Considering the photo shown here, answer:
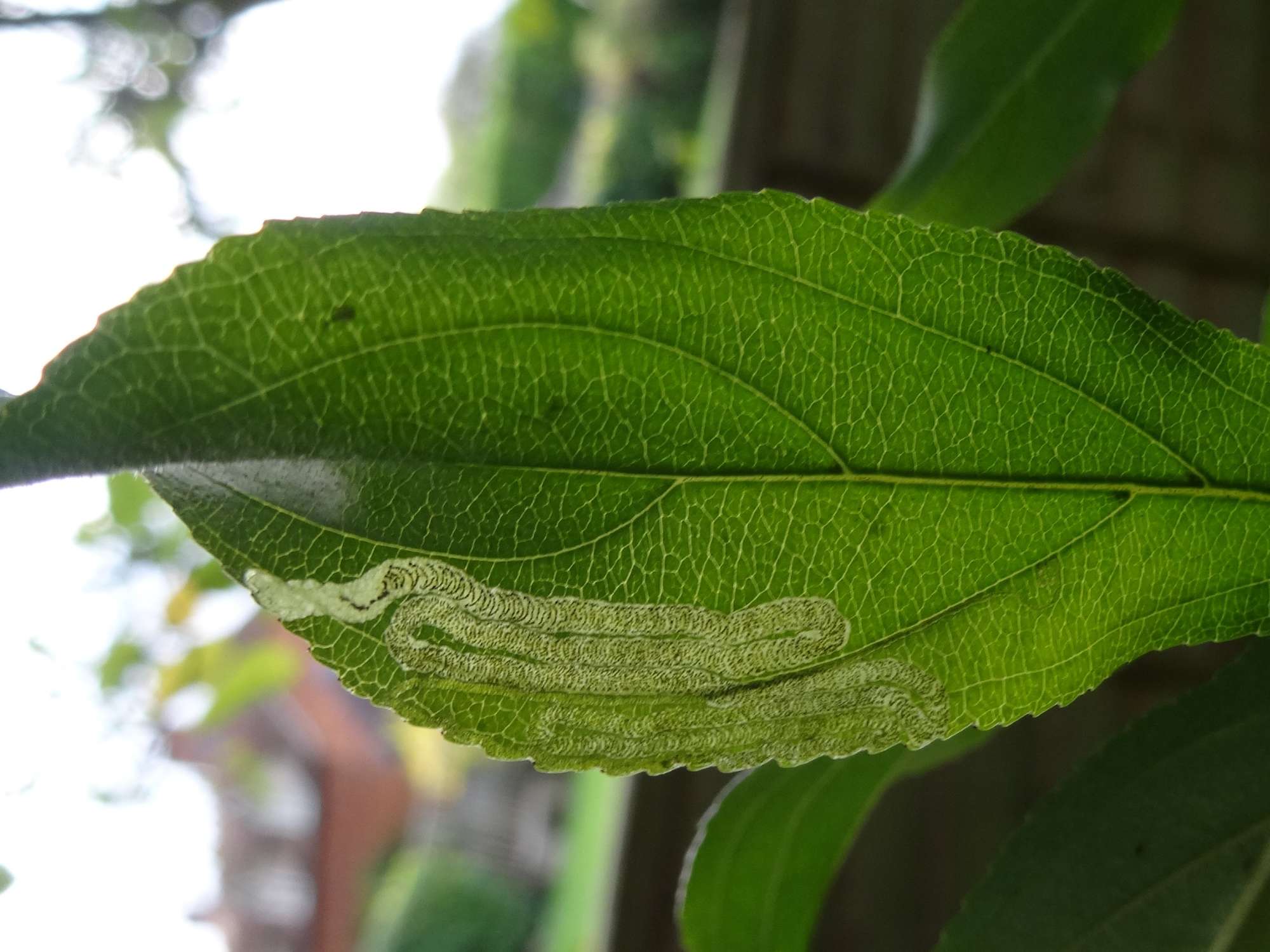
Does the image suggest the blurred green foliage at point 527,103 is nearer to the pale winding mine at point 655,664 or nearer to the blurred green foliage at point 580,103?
the blurred green foliage at point 580,103

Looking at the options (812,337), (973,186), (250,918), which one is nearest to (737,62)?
(973,186)

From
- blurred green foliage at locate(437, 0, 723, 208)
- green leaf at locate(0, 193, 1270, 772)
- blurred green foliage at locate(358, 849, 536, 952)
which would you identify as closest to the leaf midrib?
green leaf at locate(0, 193, 1270, 772)

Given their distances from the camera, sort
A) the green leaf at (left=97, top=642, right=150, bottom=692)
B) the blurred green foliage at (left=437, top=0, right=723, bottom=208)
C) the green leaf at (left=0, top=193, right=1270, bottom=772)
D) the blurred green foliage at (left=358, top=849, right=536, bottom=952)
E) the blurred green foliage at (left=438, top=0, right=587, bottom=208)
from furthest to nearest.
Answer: the blurred green foliage at (left=438, top=0, right=587, bottom=208)
the blurred green foliage at (left=437, top=0, right=723, bottom=208)
the blurred green foliage at (left=358, top=849, right=536, bottom=952)
the green leaf at (left=97, top=642, right=150, bottom=692)
the green leaf at (left=0, top=193, right=1270, bottom=772)

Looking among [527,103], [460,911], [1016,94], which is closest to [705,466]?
[1016,94]

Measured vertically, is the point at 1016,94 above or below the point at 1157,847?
above

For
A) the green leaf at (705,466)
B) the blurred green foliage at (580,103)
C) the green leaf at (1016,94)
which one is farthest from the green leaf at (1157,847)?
the blurred green foliage at (580,103)

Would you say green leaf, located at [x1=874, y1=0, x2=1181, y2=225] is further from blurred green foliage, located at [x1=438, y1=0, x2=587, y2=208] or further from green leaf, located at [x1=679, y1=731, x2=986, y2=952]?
blurred green foliage, located at [x1=438, y1=0, x2=587, y2=208]

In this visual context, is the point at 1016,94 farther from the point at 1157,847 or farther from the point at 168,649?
the point at 168,649
